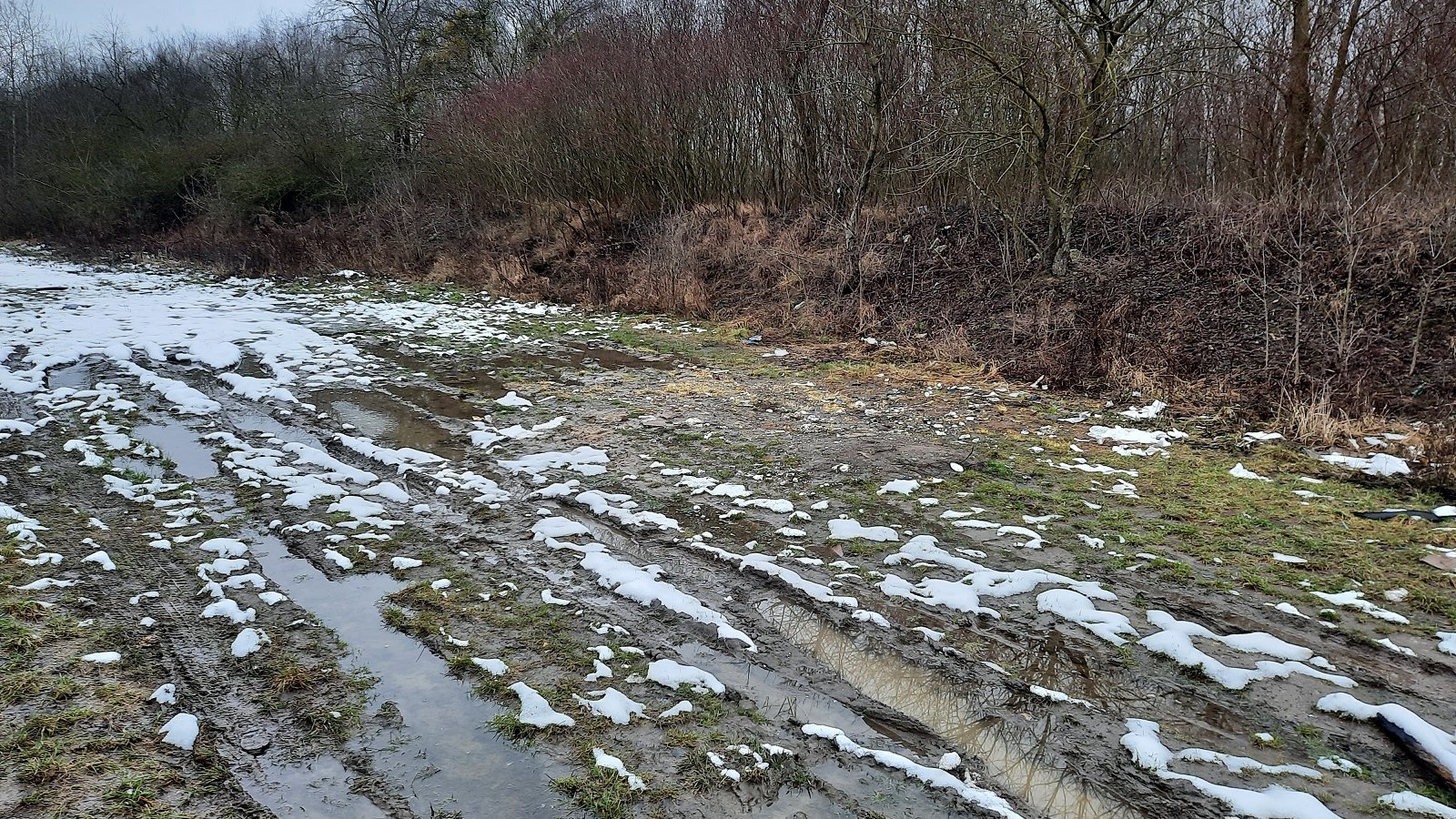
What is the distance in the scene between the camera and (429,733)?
10.7ft

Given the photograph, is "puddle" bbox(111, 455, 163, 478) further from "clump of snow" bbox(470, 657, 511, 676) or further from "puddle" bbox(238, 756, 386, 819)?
"puddle" bbox(238, 756, 386, 819)

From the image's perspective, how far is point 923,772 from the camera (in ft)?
10.0

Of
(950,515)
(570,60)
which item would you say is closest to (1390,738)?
(950,515)

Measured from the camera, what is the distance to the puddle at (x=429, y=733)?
9.51ft

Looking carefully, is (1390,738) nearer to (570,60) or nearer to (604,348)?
(604,348)

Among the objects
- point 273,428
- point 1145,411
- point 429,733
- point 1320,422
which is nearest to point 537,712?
point 429,733

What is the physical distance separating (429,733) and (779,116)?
631 inches

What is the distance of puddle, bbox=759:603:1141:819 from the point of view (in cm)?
293

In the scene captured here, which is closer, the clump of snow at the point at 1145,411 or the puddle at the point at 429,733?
the puddle at the point at 429,733

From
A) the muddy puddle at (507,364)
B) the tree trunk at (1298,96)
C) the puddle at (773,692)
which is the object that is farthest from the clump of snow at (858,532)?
the tree trunk at (1298,96)

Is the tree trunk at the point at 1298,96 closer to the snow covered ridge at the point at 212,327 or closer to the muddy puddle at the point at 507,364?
the muddy puddle at the point at 507,364

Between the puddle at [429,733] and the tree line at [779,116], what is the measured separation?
1012 cm

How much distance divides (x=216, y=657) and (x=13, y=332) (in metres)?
11.4

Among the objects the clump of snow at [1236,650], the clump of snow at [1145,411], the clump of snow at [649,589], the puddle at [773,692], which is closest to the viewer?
the puddle at [773,692]
